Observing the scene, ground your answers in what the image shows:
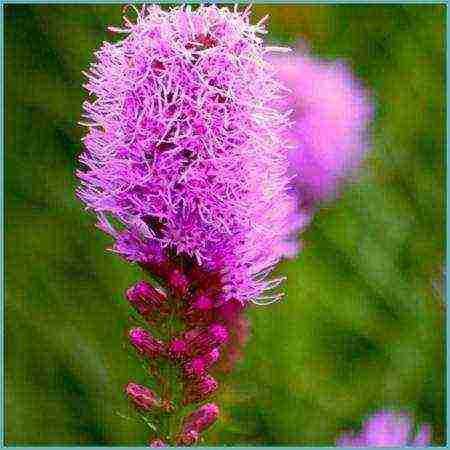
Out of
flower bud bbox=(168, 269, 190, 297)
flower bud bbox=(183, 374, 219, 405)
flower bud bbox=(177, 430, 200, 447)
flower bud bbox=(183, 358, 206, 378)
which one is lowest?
flower bud bbox=(177, 430, 200, 447)

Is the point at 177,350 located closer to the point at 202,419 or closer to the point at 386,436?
the point at 202,419

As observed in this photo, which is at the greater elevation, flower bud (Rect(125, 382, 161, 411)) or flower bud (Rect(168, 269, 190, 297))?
flower bud (Rect(168, 269, 190, 297))

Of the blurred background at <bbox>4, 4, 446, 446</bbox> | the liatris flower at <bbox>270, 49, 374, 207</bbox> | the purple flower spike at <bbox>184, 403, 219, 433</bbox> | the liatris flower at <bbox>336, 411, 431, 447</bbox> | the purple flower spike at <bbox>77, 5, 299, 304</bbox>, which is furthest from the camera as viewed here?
the blurred background at <bbox>4, 4, 446, 446</bbox>

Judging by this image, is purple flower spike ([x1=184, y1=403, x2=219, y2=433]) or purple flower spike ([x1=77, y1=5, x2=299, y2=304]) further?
purple flower spike ([x1=184, y1=403, x2=219, y2=433])

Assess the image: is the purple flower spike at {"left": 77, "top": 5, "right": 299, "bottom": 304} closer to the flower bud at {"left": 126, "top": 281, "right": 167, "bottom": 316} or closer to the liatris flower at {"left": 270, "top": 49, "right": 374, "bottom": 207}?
the flower bud at {"left": 126, "top": 281, "right": 167, "bottom": 316}

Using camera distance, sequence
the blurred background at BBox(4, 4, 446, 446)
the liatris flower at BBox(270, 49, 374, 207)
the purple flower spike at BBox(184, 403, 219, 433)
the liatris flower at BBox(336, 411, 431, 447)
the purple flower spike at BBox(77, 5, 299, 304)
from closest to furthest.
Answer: the purple flower spike at BBox(77, 5, 299, 304)
the purple flower spike at BBox(184, 403, 219, 433)
the liatris flower at BBox(336, 411, 431, 447)
the liatris flower at BBox(270, 49, 374, 207)
the blurred background at BBox(4, 4, 446, 446)

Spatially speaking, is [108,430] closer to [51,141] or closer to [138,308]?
[51,141]

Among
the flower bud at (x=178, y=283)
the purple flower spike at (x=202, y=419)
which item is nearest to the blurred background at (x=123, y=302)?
the purple flower spike at (x=202, y=419)

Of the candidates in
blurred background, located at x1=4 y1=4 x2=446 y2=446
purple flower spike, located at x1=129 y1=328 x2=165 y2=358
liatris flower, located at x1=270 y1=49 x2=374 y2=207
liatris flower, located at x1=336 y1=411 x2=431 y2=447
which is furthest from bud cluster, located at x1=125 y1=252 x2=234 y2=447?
blurred background, located at x1=4 y1=4 x2=446 y2=446
